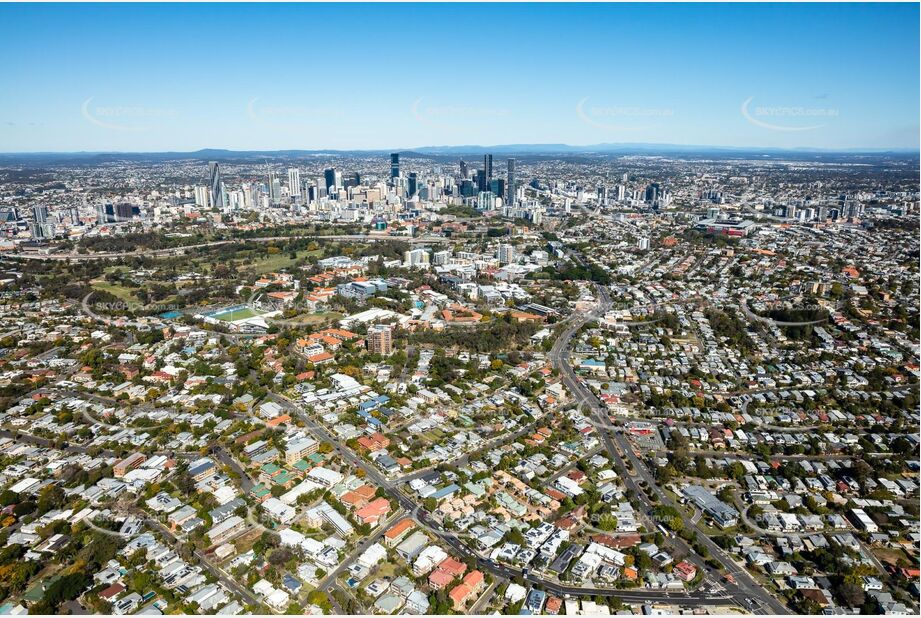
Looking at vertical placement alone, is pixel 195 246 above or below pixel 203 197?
below

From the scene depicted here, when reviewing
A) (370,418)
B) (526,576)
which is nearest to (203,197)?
(370,418)

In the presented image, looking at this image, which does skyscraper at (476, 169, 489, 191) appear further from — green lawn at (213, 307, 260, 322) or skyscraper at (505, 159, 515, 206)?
green lawn at (213, 307, 260, 322)

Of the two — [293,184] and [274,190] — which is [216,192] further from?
[293,184]

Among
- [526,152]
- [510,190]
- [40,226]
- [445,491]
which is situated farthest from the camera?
[526,152]

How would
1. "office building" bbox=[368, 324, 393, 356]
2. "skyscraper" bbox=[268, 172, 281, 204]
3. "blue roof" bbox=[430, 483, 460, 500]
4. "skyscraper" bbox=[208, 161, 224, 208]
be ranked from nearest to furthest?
"blue roof" bbox=[430, 483, 460, 500] → "office building" bbox=[368, 324, 393, 356] → "skyscraper" bbox=[208, 161, 224, 208] → "skyscraper" bbox=[268, 172, 281, 204]

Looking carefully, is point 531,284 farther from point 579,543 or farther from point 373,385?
point 579,543

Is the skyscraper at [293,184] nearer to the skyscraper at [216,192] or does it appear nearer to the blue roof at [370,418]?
the skyscraper at [216,192]

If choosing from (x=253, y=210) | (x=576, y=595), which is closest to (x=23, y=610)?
(x=576, y=595)
